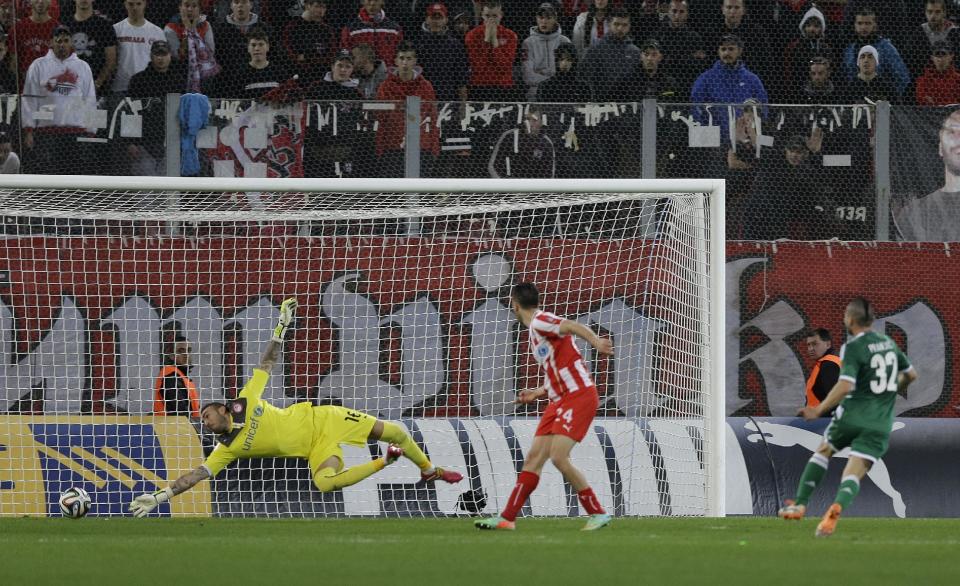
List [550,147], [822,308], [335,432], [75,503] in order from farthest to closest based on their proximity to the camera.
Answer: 1. [822,308]
2. [550,147]
3. [335,432]
4. [75,503]

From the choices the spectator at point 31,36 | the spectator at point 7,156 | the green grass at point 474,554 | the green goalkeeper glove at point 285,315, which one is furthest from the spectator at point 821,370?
the spectator at point 31,36

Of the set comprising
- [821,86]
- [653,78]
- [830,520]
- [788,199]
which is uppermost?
[653,78]

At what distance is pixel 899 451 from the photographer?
1399 cm

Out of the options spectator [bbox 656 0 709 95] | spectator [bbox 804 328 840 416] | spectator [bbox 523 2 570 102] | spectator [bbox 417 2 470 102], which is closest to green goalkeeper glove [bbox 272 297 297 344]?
spectator [bbox 417 2 470 102]

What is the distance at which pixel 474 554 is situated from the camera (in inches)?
319

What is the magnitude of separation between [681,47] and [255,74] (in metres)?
4.67

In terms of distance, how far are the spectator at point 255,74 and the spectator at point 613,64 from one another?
323 cm

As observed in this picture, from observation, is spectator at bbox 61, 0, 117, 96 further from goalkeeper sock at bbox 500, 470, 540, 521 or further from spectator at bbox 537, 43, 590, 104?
goalkeeper sock at bbox 500, 470, 540, 521

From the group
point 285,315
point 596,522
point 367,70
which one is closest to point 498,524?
point 596,522

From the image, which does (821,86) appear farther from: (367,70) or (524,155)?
(367,70)

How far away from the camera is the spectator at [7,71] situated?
14.6 m

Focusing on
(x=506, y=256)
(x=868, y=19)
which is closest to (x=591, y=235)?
(x=506, y=256)

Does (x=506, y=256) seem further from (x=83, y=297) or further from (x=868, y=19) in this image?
(x=868, y=19)

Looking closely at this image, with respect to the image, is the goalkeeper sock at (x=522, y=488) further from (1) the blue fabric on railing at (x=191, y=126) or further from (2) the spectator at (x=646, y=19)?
(2) the spectator at (x=646, y=19)
